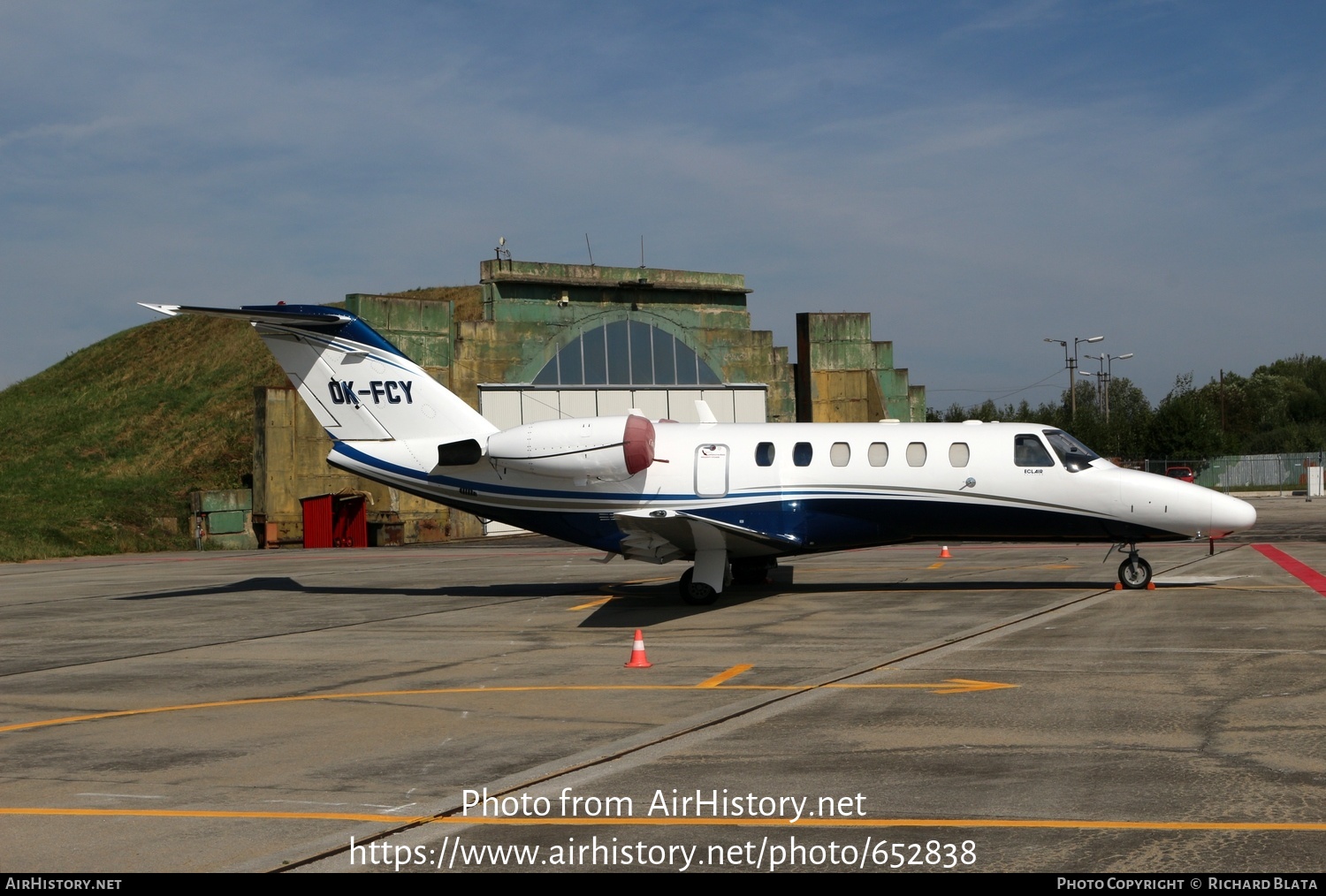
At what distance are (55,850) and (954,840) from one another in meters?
5.05

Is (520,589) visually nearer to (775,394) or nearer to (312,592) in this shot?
(312,592)

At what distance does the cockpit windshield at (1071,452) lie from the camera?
19.9 meters

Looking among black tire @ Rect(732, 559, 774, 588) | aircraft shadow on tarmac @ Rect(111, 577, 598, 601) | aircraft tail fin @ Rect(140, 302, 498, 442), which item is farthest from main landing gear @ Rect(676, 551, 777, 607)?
aircraft tail fin @ Rect(140, 302, 498, 442)

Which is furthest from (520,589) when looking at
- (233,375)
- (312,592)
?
(233,375)

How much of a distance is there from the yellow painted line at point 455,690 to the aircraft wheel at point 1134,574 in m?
9.49

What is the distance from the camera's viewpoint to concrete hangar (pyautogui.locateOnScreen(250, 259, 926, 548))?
42.8 metres

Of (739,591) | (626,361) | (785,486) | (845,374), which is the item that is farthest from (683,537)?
(845,374)

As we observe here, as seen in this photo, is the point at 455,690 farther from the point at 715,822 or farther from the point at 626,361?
the point at 626,361

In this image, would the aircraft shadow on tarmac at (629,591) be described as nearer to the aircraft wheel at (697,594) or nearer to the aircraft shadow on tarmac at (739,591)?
the aircraft shadow on tarmac at (739,591)

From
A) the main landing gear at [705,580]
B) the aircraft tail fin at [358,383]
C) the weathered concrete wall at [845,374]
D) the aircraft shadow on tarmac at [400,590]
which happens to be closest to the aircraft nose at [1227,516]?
the main landing gear at [705,580]

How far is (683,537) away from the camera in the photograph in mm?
19000

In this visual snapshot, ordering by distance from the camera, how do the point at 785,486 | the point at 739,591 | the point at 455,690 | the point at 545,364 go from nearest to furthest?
the point at 455,690 < the point at 785,486 < the point at 739,591 < the point at 545,364

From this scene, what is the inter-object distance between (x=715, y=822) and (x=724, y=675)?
5.75m

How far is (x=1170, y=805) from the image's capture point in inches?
286
